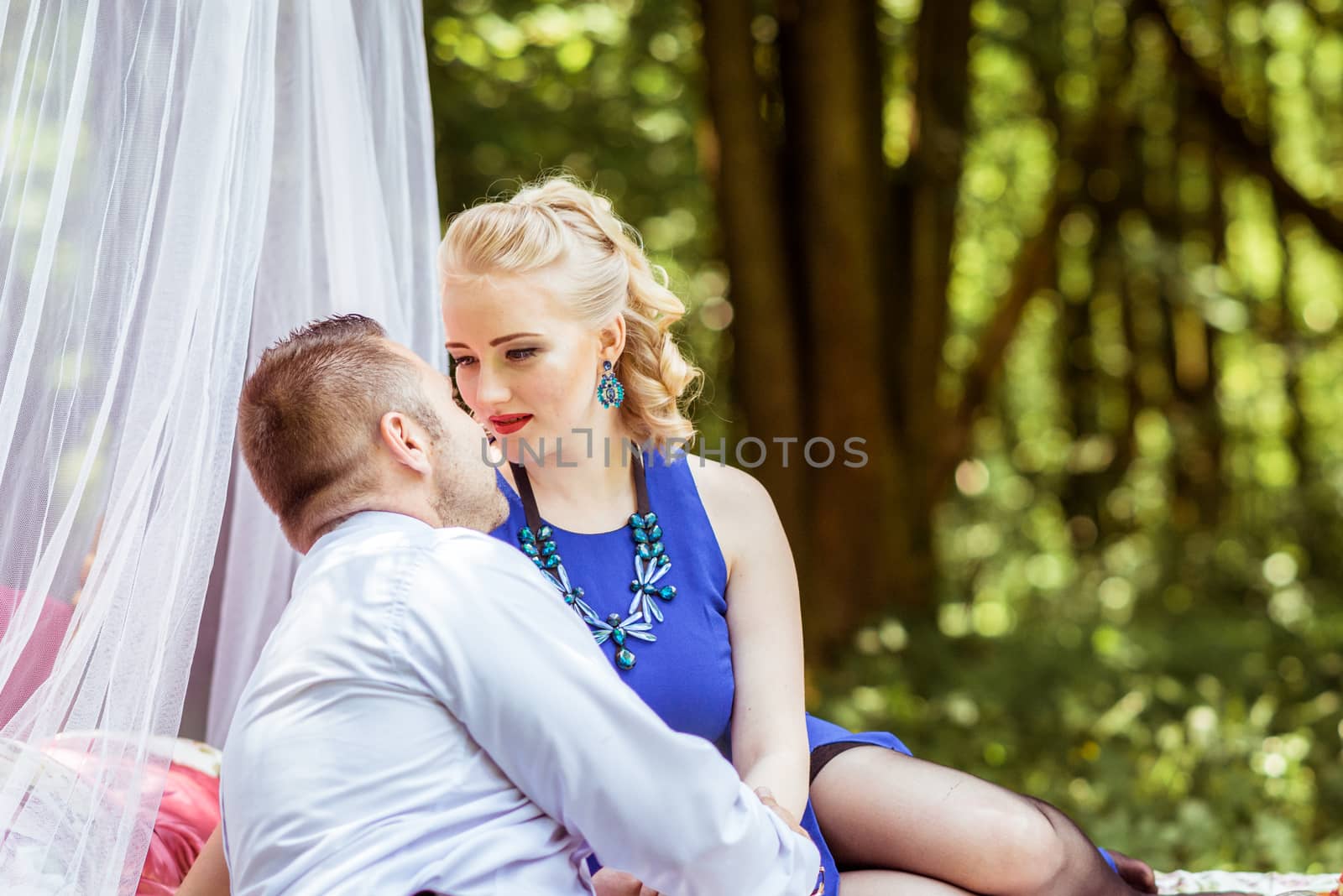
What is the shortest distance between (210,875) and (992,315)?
17.7ft

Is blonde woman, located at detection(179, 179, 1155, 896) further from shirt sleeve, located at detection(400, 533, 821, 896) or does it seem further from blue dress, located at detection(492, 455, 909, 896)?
shirt sleeve, located at detection(400, 533, 821, 896)

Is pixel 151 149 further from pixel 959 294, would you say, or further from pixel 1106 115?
pixel 959 294

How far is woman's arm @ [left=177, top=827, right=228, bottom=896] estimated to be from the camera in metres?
1.71

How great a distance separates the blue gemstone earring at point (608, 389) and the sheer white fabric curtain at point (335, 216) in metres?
0.42

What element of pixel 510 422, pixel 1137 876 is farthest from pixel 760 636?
pixel 1137 876

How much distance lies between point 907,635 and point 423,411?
3.82 meters

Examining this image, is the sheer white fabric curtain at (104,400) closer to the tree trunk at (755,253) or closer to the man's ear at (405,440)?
the man's ear at (405,440)

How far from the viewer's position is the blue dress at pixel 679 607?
1.93 meters

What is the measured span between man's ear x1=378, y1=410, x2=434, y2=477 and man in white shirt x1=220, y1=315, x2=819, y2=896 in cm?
11

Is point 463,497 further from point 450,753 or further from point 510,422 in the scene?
point 510,422

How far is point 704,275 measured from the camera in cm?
706

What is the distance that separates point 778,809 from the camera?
1.71m

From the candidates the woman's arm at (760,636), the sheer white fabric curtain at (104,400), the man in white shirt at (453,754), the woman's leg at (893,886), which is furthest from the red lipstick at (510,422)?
the woman's leg at (893,886)

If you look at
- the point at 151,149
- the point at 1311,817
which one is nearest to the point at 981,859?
the point at 151,149
